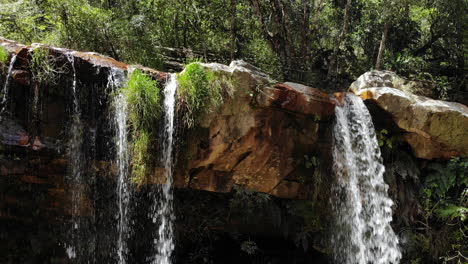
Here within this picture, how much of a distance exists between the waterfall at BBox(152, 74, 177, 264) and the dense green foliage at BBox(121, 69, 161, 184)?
7.5 inches

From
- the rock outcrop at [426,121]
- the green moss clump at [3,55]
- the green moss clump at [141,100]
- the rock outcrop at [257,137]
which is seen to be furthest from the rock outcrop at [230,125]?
the rock outcrop at [426,121]

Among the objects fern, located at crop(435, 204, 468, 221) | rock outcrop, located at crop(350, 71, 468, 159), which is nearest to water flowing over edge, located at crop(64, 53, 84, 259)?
rock outcrop, located at crop(350, 71, 468, 159)

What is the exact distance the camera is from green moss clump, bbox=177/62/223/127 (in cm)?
475

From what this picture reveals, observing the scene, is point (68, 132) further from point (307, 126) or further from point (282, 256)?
point (282, 256)

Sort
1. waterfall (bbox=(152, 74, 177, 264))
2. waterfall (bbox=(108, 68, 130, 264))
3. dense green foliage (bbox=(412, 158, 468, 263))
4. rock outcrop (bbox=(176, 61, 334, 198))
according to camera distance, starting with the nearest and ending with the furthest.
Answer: waterfall (bbox=(108, 68, 130, 264)) → waterfall (bbox=(152, 74, 177, 264)) → rock outcrop (bbox=(176, 61, 334, 198)) → dense green foliage (bbox=(412, 158, 468, 263))

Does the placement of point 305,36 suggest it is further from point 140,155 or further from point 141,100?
point 140,155

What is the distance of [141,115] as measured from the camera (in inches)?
183

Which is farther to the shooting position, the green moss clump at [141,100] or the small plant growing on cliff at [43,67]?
the green moss clump at [141,100]

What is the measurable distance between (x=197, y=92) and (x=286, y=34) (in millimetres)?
4474

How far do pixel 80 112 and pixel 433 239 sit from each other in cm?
596

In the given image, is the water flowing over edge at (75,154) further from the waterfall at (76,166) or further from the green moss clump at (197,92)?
the green moss clump at (197,92)

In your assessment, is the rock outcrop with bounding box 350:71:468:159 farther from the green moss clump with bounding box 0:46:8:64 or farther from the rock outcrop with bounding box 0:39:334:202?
the green moss clump with bounding box 0:46:8:64

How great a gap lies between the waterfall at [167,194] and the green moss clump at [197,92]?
195 mm

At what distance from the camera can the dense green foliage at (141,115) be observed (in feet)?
14.9
